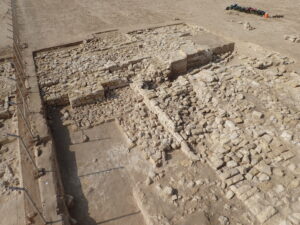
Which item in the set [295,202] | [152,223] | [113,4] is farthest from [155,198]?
[113,4]

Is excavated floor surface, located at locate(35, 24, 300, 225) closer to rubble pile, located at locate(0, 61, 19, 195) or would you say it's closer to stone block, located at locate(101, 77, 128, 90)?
stone block, located at locate(101, 77, 128, 90)

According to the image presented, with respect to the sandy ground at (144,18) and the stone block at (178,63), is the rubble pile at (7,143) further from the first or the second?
the stone block at (178,63)

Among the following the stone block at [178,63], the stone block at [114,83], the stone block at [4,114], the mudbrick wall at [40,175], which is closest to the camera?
the mudbrick wall at [40,175]

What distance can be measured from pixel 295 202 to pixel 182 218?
1.99m

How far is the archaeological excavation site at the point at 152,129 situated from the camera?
13.9 ft

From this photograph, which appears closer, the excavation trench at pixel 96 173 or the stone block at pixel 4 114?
the excavation trench at pixel 96 173

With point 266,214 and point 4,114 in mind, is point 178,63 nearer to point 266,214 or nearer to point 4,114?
point 266,214

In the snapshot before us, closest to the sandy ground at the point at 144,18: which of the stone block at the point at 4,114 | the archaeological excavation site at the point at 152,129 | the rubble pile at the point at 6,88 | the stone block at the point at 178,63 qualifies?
the archaeological excavation site at the point at 152,129

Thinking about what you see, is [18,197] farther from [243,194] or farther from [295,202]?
[295,202]

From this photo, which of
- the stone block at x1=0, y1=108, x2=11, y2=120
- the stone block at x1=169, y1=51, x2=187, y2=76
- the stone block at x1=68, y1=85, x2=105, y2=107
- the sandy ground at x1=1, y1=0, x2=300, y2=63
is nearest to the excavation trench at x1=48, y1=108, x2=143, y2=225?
the stone block at x1=68, y1=85, x2=105, y2=107

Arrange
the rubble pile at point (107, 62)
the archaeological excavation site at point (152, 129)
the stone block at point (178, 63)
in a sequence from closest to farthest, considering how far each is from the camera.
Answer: the archaeological excavation site at point (152, 129)
the rubble pile at point (107, 62)
the stone block at point (178, 63)

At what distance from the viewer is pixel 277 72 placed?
7.49 metres

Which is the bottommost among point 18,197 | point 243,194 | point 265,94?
point 18,197

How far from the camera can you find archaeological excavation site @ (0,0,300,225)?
4.23m
